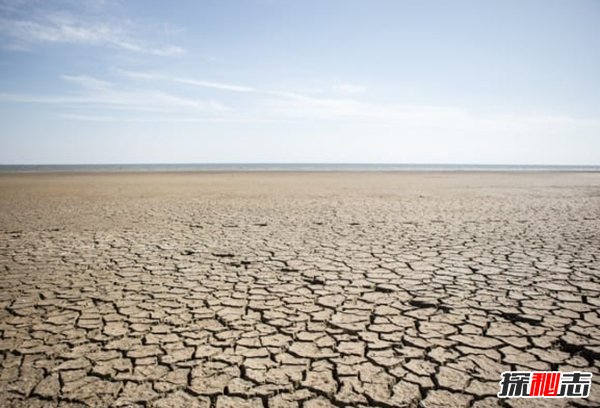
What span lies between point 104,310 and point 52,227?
5.06 meters

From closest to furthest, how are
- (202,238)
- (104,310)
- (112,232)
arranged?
(104,310)
(202,238)
(112,232)

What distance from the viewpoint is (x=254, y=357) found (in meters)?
2.37

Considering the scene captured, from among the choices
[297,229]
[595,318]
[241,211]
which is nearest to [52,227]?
[241,211]

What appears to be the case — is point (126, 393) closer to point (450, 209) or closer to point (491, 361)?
point (491, 361)

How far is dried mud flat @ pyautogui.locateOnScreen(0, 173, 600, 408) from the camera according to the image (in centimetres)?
205

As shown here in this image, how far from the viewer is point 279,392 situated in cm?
201

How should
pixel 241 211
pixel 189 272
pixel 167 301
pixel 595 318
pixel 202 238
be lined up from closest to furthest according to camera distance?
pixel 595 318, pixel 167 301, pixel 189 272, pixel 202 238, pixel 241 211

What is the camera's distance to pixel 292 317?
298 cm

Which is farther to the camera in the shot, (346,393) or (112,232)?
(112,232)

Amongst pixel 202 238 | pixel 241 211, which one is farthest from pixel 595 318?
pixel 241 211

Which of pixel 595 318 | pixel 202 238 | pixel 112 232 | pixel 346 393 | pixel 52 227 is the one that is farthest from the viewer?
pixel 52 227

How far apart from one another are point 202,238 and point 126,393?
167 inches

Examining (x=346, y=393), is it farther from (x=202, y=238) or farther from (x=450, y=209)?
(x=450, y=209)

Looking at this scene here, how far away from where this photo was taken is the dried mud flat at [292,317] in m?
2.05
